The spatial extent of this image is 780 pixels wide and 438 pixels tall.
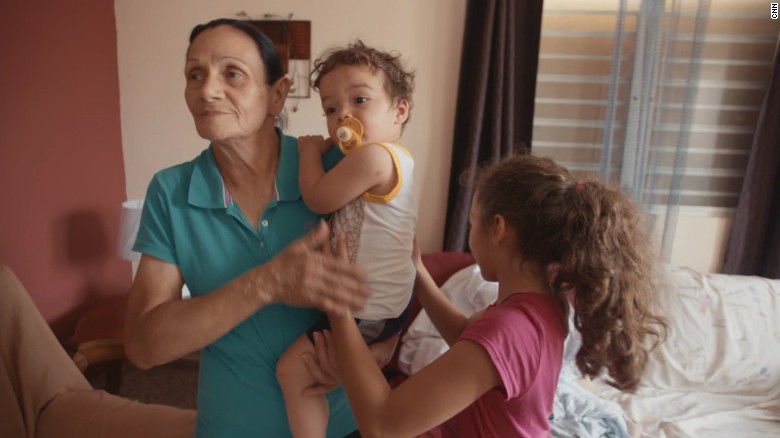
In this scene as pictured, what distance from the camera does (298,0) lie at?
2512 mm

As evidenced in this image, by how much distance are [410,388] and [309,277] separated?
264 millimetres

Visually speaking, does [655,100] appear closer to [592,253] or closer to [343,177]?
[592,253]

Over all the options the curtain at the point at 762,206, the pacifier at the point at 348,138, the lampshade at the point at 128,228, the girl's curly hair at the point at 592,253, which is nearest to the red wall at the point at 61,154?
the lampshade at the point at 128,228

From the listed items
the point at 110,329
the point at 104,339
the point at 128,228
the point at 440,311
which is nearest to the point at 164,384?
the point at 110,329

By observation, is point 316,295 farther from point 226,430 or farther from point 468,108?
point 468,108

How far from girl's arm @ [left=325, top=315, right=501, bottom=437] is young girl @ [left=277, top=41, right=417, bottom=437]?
0.10 m

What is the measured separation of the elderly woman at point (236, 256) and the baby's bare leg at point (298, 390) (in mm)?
27

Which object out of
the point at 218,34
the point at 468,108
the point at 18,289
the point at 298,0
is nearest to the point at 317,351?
the point at 218,34

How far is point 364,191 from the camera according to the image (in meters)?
0.90

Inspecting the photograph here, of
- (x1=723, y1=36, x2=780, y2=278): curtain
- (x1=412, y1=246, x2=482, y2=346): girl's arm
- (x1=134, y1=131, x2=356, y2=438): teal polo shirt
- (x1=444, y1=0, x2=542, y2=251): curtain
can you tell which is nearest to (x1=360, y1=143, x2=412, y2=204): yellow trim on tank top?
(x1=134, y1=131, x2=356, y2=438): teal polo shirt

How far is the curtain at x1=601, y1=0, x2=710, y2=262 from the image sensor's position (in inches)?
95.3

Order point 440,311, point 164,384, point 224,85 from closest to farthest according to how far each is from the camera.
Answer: point 224,85 < point 440,311 < point 164,384

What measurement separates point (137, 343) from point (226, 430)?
0.25 m

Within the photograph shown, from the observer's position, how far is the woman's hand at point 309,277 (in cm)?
74
